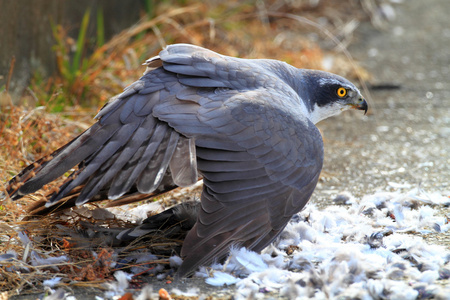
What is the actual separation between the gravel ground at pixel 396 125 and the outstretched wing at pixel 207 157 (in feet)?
1.08

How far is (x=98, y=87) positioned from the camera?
15.9ft

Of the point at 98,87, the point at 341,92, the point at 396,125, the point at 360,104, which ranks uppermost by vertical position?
the point at 98,87

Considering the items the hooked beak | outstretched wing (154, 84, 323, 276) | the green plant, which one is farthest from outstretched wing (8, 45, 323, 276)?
the green plant

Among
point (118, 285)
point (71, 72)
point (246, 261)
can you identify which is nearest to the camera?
point (118, 285)

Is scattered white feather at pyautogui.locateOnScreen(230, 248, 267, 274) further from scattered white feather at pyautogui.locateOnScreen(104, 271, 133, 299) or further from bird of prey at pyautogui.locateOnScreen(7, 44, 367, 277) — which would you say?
scattered white feather at pyautogui.locateOnScreen(104, 271, 133, 299)

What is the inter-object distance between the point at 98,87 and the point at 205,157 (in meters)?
2.53

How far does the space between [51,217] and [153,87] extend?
841mm

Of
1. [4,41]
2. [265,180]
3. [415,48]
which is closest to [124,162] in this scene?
[265,180]

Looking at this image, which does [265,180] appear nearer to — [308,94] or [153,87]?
[153,87]

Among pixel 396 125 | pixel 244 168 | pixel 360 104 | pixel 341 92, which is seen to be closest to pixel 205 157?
pixel 244 168

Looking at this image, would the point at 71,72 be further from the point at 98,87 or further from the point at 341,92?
the point at 341,92

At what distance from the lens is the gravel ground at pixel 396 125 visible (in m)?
3.84

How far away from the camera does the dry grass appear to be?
8.31ft

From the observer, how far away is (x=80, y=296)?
7.73 ft
